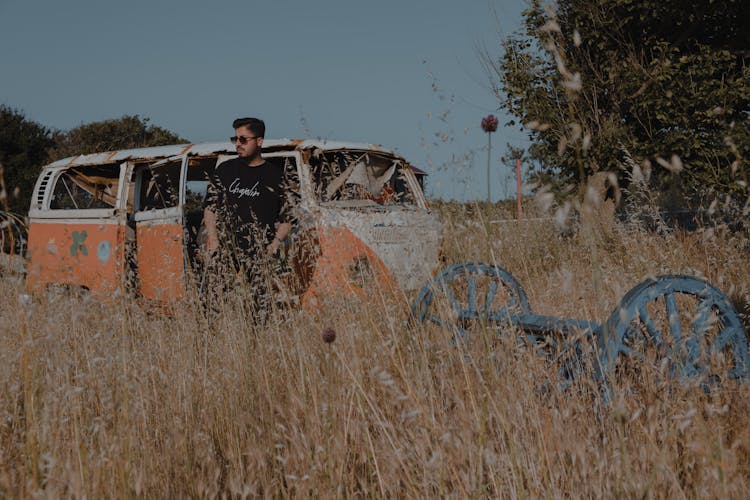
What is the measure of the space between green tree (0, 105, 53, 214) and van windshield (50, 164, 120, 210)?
1598 cm

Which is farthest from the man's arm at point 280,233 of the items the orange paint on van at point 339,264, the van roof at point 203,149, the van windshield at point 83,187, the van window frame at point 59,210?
the van windshield at point 83,187

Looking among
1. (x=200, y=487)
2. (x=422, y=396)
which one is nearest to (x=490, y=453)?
(x=422, y=396)

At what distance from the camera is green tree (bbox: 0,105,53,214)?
22.0 m

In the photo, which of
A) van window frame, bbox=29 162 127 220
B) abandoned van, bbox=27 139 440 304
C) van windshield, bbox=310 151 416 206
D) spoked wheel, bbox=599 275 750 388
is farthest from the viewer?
van window frame, bbox=29 162 127 220

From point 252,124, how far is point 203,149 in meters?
1.76

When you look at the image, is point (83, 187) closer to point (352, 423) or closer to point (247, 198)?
point (247, 198)

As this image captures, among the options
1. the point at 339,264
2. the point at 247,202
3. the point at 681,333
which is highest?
the point at 247,202

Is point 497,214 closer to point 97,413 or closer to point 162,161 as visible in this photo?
point 162,161

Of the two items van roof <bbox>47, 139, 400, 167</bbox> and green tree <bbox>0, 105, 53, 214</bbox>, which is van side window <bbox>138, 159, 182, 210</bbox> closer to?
van roof <bbox>47, 139, 400, 167</bbox>

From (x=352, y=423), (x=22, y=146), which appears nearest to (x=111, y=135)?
(x=22, y=146)

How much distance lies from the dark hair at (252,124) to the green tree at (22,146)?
2025cm

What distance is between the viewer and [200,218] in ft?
23.9

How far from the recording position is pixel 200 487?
158 cm

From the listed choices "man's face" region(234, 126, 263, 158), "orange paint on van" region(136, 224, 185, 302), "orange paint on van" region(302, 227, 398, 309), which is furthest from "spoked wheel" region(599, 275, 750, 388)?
"orange paint on van" region(136, 224, 185, 302)
